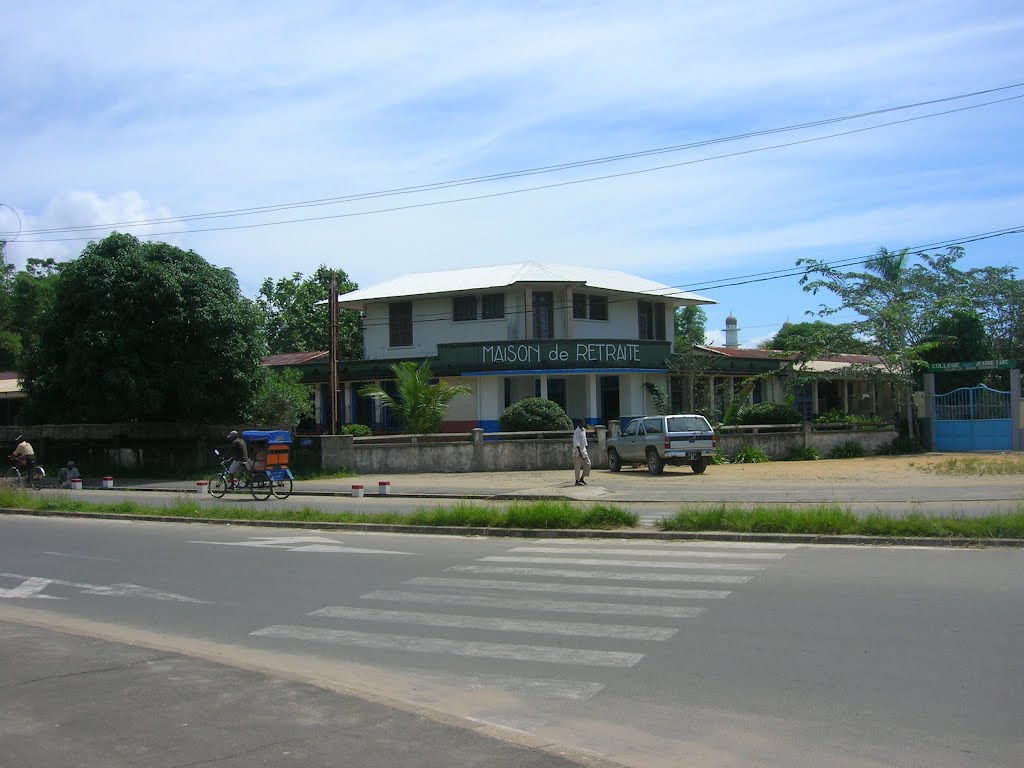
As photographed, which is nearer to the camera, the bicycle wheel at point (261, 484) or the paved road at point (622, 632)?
the paved road at point (622, 632)

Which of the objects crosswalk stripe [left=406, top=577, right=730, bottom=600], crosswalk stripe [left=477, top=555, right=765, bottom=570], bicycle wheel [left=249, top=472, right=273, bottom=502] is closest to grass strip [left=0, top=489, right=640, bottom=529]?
crosswalk stripe [left=477, top=555, right=765, bottom=570]

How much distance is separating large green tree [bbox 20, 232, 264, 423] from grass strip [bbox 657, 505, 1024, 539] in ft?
68.2

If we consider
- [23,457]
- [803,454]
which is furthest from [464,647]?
[803,454]

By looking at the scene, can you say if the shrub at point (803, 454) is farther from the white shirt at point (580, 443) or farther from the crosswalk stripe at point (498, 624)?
the crosswalk stripe at point (498, 624)

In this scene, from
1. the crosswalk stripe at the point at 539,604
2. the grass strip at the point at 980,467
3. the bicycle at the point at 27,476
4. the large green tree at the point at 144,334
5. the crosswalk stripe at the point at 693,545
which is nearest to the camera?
the crosswalk stripe at the point at 539,604

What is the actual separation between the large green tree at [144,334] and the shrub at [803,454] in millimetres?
18941

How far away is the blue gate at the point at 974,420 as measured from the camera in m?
31.1

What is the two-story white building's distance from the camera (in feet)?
114

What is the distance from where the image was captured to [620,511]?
14.5 metres

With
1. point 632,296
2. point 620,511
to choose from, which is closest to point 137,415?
point 632,296

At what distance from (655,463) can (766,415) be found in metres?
7.29

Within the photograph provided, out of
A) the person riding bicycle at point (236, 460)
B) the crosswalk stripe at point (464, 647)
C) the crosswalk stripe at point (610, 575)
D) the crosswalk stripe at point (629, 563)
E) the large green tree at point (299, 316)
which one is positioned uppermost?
the large green tree at point (299, 316)

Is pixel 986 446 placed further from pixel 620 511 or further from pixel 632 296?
pixel 620 511

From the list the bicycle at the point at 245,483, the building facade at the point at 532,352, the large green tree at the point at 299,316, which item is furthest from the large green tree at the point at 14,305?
the bicycle at the point at 245,483
